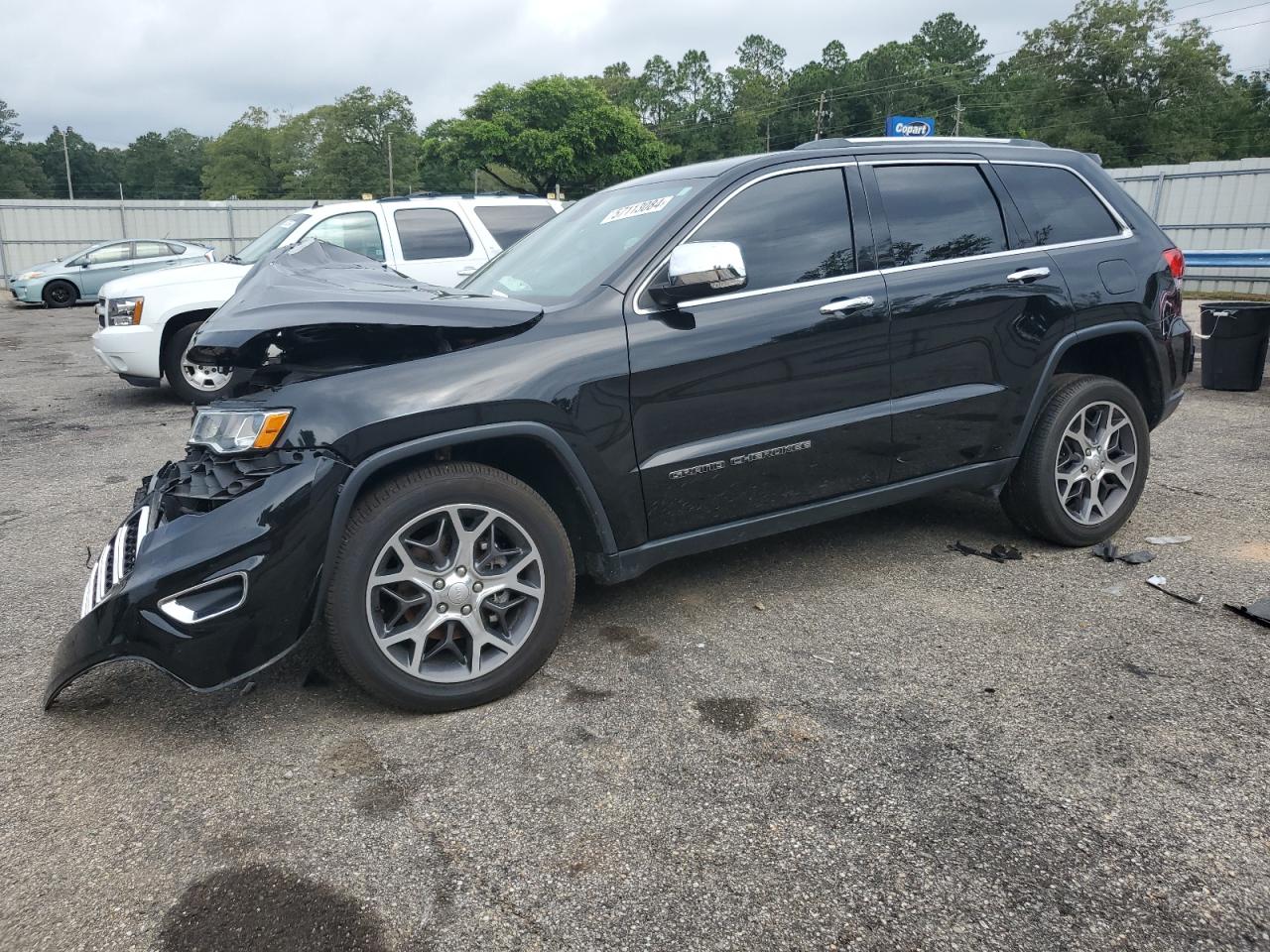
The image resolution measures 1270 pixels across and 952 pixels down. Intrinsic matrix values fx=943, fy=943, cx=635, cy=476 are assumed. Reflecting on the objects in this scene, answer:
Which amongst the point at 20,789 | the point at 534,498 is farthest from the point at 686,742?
the point at 20,789

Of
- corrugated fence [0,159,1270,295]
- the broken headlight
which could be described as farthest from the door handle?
corrugated fence [0,159,1270,295]

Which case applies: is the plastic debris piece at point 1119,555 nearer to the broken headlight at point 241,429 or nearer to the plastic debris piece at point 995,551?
the plastic debris piece at point 995,551

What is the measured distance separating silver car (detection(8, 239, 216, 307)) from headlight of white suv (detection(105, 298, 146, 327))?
1248 cm

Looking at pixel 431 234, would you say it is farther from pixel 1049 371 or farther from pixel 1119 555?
pixel 1119 555

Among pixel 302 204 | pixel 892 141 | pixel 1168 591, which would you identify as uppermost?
pixel 302 204

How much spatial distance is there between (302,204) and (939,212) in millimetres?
29361

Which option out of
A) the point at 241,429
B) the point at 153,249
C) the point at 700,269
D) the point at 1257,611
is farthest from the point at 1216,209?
the point at 153,249

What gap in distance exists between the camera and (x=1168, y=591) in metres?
4.04

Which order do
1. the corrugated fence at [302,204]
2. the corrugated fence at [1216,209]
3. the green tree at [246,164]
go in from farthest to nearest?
1. the green tree at [246,164]
2. the corrugated fence at [302,204]
3. the corrugated fence at [1216,209]

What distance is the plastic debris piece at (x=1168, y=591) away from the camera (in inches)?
155

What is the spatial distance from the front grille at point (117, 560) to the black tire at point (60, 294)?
2120 cm

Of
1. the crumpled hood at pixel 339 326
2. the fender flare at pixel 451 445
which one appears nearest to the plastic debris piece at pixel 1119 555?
the fender flare at pixel 451 445

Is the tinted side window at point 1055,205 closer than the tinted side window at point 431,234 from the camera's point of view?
Yes

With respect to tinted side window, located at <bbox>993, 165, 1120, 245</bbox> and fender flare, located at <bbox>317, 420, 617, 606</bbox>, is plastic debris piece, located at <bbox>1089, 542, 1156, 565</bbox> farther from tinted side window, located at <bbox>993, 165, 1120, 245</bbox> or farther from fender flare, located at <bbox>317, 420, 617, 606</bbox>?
fender flare, located at <bbox>317, 420, 617, 606</bbox>
